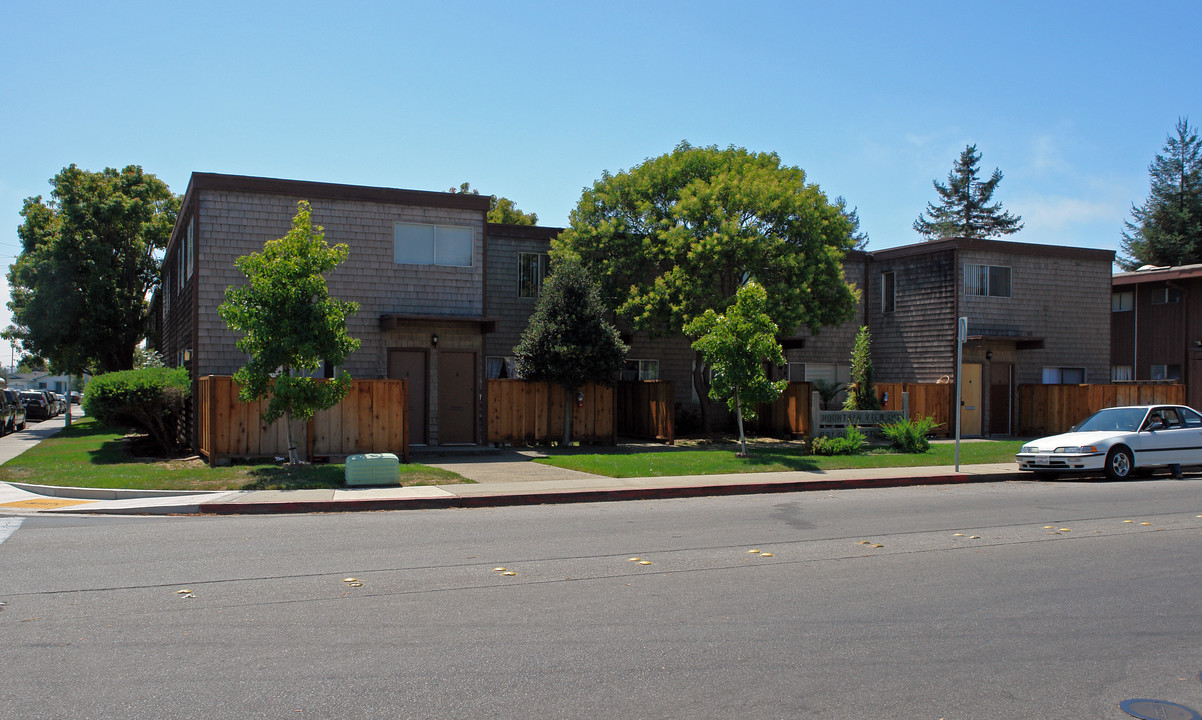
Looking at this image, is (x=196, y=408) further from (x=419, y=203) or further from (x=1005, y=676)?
(x=1005, y=676)

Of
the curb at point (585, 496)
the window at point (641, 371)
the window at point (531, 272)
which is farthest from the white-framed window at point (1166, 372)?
the window at point (531, 272)

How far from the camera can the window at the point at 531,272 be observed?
1022 inches

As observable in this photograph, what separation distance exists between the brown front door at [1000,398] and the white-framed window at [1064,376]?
1.56 m

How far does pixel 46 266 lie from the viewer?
36.9 meters

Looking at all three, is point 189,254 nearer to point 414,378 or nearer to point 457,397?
point 414,378

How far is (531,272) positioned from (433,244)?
5.02 m

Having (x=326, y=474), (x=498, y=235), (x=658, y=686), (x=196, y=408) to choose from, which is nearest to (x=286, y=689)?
(x=658, y=686)

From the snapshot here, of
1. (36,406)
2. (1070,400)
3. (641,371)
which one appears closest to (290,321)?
(641,371)

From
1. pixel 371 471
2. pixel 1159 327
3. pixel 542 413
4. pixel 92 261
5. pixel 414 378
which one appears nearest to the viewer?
pixel 371 471

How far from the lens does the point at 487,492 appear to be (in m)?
13.8

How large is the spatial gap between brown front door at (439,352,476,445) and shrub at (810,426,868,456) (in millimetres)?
8316

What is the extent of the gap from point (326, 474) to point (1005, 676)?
12.1 m

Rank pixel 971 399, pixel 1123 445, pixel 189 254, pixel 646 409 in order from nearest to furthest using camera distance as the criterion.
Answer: pixel 1123 445 < pixel 189 254 < pixel 646 409 < pixel 971 399

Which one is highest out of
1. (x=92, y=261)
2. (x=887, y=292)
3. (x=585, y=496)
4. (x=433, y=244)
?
(x=92, y=261)
